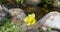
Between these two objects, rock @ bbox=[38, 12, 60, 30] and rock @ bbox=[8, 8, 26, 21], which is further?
rock @ bbox=[8, 8, 26, 21]

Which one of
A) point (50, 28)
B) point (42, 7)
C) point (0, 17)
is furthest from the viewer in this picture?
point (42, 7)

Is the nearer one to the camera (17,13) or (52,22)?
(52,22)

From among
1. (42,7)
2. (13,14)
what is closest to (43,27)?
(13,14)

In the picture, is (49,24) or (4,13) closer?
(49,24)

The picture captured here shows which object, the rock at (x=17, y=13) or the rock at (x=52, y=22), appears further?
the rock at (x=17, y=13)

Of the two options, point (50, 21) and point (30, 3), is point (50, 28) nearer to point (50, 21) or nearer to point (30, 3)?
point (50, 21)

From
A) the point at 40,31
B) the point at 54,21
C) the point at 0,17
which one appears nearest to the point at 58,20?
the point at 54,21

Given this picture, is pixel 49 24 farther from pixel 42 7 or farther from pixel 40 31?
pixel 42 7

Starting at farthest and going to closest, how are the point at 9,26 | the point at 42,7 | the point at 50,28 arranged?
the point at 42,7
the point at 9,26
the point at 50,28

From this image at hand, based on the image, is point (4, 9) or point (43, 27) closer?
point (43, 27)
